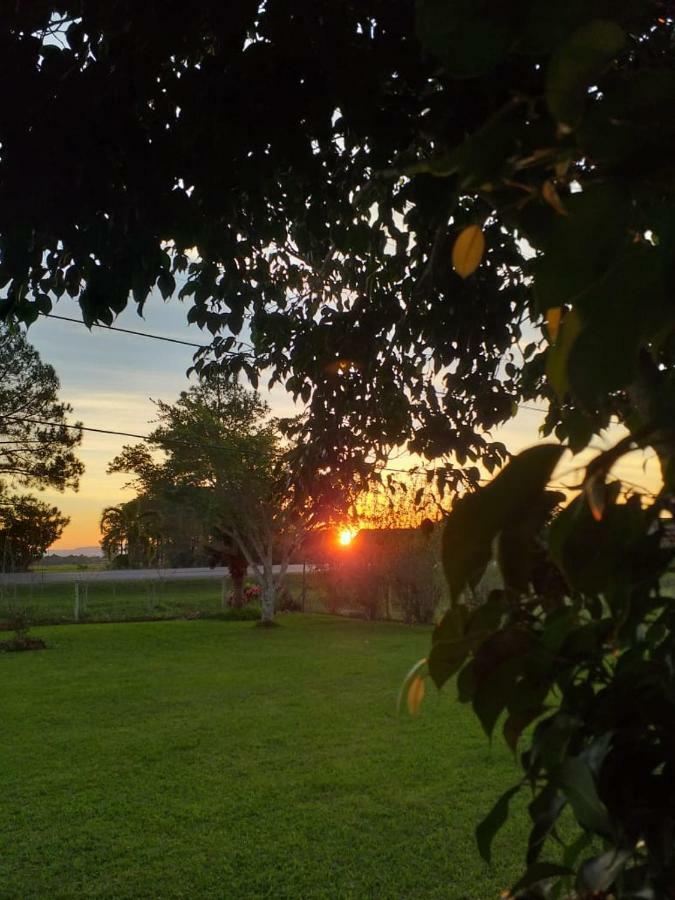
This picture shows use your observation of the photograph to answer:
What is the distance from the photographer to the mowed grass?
321cm

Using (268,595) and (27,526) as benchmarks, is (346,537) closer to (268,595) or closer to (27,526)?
(268,595)

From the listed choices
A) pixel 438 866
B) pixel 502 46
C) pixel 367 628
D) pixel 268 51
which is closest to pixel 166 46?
pixel 268 51

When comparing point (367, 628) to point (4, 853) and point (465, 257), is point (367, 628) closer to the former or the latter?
point (4, 853)

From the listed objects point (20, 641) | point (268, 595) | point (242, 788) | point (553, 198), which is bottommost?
point (242, 788)

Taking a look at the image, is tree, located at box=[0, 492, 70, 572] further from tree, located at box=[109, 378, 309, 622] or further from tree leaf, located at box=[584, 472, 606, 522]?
tree leaf, located at box=[584, 472, 606, 522]

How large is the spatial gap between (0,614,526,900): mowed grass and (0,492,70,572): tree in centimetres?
911

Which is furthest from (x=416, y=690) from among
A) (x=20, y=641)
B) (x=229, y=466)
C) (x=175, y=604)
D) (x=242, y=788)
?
(x=175, y=604)

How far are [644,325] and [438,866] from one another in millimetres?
3494

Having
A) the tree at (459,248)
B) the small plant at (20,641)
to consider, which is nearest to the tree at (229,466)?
the small plant at (20,641)

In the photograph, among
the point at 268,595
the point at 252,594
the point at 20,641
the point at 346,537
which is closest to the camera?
the point at 20,641

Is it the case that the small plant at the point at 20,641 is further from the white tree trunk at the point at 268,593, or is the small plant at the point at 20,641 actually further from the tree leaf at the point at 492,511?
the tree leaf at the point at 492,511

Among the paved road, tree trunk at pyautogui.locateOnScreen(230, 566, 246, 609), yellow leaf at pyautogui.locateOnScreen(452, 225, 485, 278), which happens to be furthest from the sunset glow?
yellow leaf at pyautogui.locateOnScreen(452, 225, 485, 278)

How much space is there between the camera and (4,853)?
136 inches

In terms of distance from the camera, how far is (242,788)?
168 inches
